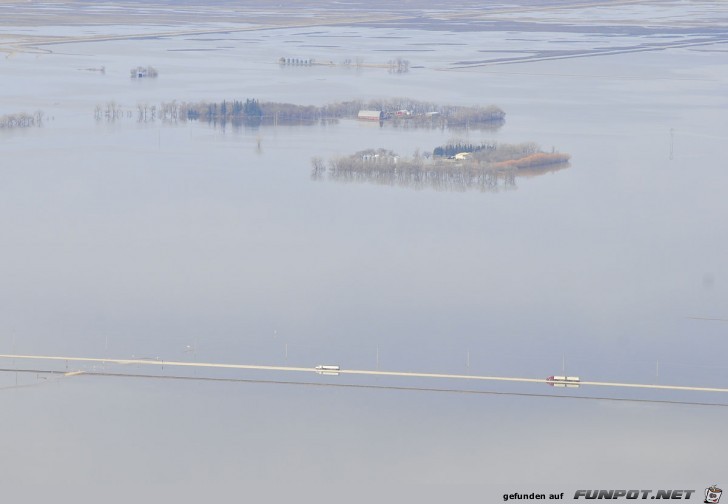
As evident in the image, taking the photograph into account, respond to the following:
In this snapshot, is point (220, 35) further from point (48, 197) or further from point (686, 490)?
point (686, 490)

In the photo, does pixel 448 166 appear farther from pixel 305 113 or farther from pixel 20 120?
pixel 20 120

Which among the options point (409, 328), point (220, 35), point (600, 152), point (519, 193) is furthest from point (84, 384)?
point (220, 35)

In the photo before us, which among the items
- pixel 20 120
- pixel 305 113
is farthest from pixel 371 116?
pixel 20 120

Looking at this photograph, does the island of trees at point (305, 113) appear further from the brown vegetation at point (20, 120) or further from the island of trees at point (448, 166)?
the island of trees at point (448, 166)

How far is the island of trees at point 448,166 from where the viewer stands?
65.8ft

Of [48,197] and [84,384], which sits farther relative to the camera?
[48,197]

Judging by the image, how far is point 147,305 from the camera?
13.7m

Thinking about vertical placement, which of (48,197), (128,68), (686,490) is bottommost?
(686,490)

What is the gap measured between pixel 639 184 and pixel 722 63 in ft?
52.1

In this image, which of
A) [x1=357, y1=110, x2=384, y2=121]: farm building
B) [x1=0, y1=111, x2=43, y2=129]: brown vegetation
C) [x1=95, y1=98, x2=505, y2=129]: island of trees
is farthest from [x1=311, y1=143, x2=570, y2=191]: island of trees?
[x1=0, y1=111, x2=43, y2=129]: brown vegetation

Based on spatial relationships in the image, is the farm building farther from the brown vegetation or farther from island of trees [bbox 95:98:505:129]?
the brown vegetation

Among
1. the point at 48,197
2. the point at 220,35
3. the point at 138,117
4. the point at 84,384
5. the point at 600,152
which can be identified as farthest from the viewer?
the point at 220,35

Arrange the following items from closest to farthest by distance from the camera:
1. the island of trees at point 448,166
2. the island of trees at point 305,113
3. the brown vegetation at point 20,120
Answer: the island of trees at point 448,166, the brown vegetation at point 20,120, the island of trees at point 305,113

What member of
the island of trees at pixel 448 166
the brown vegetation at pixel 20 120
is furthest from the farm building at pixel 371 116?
the brown vegetation at pixel 20 120
